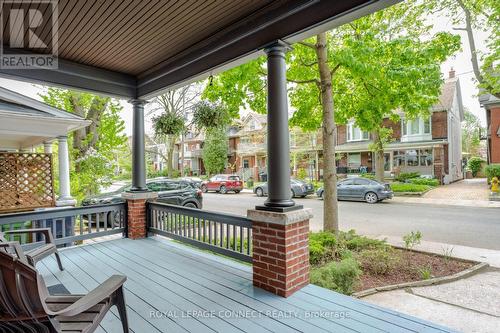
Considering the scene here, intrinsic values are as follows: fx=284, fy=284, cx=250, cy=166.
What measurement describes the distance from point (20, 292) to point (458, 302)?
452 centimetres

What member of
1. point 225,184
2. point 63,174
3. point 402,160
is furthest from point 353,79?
point 402,160

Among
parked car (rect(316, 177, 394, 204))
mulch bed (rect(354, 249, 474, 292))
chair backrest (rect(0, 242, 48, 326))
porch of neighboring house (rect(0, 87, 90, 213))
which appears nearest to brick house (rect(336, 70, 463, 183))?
parked car (rect(316, 177, 394, 204))

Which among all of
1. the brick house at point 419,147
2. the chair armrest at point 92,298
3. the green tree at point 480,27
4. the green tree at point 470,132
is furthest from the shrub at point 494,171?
the green tree at point 470,132

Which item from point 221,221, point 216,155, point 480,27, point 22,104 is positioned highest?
point 480,27

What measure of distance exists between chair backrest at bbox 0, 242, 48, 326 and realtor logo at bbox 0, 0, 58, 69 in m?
2.36

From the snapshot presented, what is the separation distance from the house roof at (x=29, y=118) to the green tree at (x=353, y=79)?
2.69 metres

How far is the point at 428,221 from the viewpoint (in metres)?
8.55

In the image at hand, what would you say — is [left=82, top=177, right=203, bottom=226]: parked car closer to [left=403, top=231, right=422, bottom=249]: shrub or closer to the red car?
[left=403, top=231, right=422, bottom=249]: shrub

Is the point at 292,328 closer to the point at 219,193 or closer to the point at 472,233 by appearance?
the point at 472,233

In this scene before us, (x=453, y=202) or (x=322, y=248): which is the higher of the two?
(x=322, y=248)

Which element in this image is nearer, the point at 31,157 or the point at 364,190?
the point at 31,157

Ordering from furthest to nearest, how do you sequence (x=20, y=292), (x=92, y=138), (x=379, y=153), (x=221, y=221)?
(x=379, y=153)
(x=92, y=138)
(x=221, y=221)
(x=20, y=292)

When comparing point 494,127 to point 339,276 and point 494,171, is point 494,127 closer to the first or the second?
point 494,171

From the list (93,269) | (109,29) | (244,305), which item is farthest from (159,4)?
(93,269)
